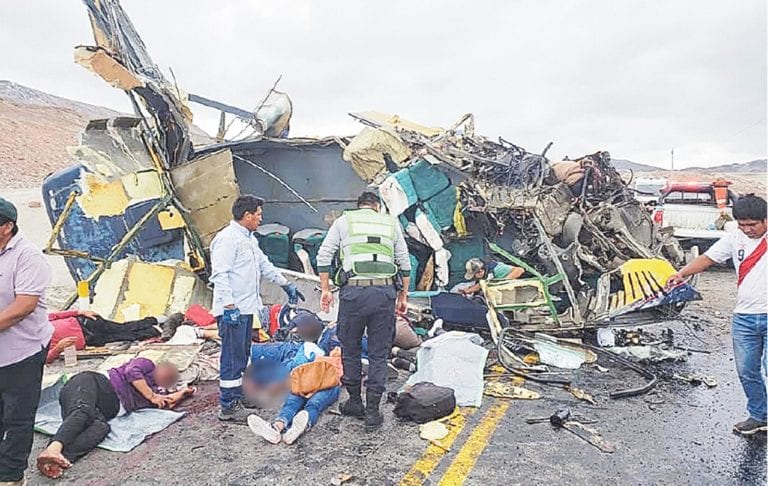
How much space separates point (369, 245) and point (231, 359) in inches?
54.5

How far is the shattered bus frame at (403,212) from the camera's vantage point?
21.7 ft

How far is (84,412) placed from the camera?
388 cm

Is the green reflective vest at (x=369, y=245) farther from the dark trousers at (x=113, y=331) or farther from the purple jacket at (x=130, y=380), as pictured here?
the dark trousers at (x=113, y=331)

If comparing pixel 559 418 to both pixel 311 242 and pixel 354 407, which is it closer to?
pixel 354 407

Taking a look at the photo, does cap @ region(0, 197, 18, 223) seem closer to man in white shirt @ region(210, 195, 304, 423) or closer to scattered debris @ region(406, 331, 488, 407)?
man in white shirt @ region(210, 195, 304, 423)

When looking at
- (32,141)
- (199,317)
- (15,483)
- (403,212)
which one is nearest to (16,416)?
(15,483)

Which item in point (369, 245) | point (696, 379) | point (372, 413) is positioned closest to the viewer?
point (372, 413)

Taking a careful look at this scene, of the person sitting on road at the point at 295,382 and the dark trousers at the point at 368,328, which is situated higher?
the dark trousers at the point at 368,328

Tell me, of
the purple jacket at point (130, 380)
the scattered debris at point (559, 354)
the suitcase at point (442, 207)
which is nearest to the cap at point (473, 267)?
the suitcase at point (442, 207)

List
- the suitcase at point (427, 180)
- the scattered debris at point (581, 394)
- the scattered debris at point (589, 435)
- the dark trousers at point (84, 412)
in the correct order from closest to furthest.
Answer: the dark trousers at point (84, 412) → the scattered debris at point (589, 435) → the scattered debris at point (581, 394) → the suitcase at point (427, 180)

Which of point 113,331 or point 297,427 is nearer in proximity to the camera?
point 297,427

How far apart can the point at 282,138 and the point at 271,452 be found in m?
6.58

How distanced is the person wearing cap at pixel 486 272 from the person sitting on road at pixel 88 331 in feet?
12.5

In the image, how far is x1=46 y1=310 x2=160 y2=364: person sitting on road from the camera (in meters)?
6.08
